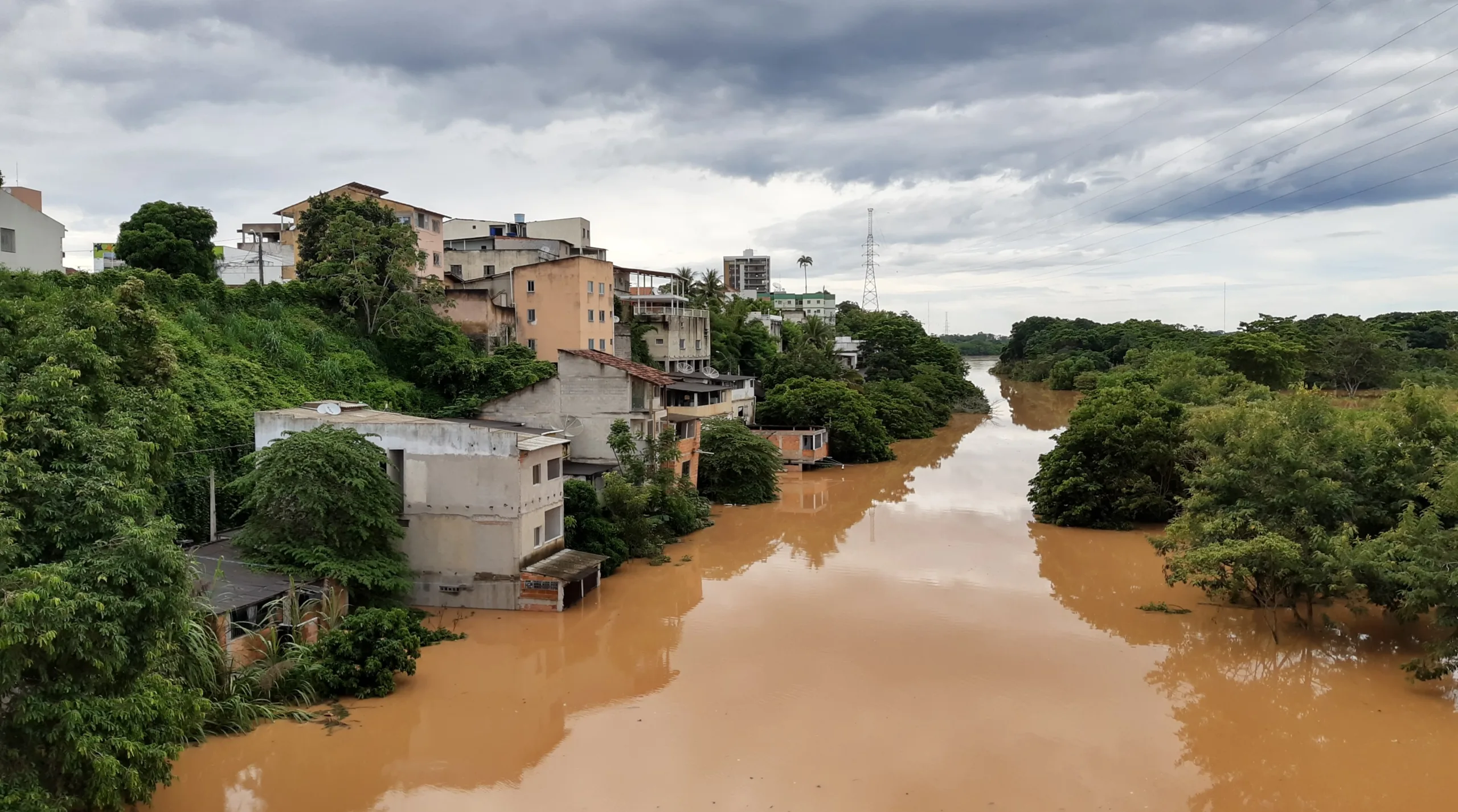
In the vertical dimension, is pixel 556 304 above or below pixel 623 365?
above

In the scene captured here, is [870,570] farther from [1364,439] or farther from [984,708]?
[1364,439]

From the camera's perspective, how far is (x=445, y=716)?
13.6 m

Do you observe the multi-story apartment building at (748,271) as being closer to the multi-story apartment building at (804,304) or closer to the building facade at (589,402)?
the multi-story apartment building at (804,304)

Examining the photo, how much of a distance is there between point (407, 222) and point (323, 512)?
24.1m

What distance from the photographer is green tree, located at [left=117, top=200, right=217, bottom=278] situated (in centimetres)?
2836

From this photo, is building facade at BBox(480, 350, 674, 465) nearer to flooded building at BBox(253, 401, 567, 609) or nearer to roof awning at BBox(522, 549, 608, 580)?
roof awning at BBox(522, 549, 608, 580)

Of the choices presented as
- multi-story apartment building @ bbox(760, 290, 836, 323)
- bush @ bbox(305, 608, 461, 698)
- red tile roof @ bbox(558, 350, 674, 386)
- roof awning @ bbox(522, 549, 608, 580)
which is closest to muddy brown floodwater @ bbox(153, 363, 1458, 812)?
bush @ bbox(305, 608, 461, 698)

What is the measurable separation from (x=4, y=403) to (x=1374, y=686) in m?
20.0

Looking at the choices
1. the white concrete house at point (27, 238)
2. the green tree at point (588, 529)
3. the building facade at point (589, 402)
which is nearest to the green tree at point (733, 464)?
the building facade at point (589, 402)

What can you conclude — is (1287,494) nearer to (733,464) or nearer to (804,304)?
(733,464)

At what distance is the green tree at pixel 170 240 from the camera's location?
28359 mm

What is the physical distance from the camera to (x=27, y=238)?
76.4 feet

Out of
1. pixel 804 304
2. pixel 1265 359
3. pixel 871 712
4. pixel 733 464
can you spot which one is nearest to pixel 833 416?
pixel 733 464

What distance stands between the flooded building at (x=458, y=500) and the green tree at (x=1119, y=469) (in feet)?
56.7
